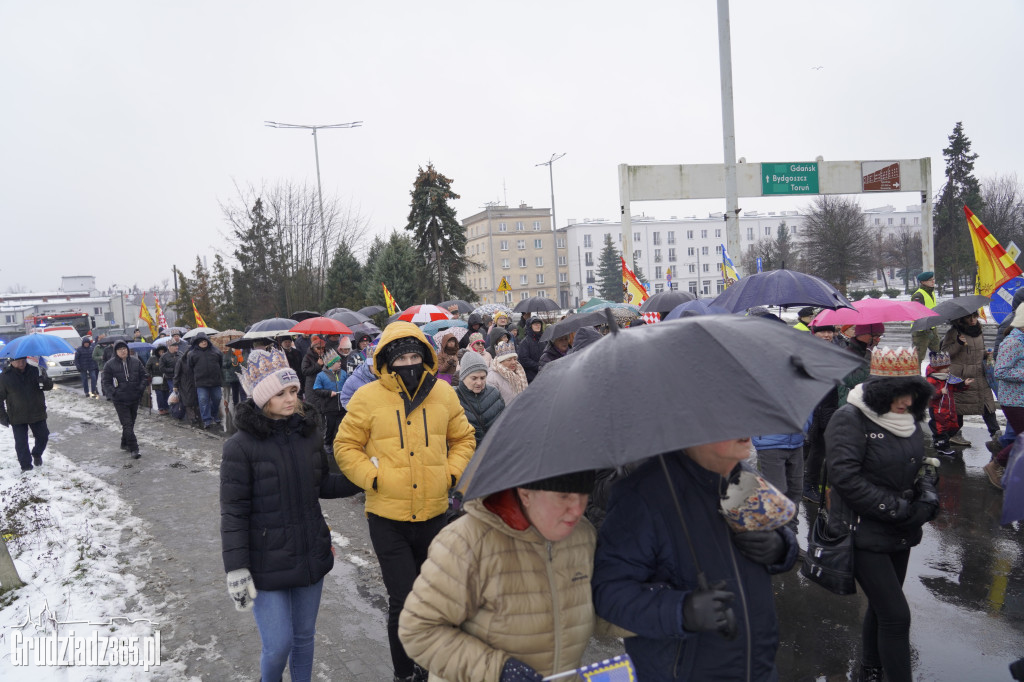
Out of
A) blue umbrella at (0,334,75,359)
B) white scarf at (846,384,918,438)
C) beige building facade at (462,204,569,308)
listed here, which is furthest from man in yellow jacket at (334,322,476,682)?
beige building facade at (462,204,569,308)

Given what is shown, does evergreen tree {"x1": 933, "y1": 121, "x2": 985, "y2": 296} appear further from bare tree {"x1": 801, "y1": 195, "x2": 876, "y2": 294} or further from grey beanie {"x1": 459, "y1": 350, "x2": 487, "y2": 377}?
grey beanie {"x1": 459, "y1": 350, "x2": 487, "y2": 377}

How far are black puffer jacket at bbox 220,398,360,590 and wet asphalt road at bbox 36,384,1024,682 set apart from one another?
4.12 ft

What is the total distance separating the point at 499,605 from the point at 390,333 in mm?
2367

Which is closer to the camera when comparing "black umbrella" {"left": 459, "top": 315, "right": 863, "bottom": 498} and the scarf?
"black umbrella" {"left": 459, "top": 315, "right": 863, "bottom": 498}

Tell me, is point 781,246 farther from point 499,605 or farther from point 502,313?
point 499,605

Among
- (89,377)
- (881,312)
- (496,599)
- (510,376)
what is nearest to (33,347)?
(510,376)

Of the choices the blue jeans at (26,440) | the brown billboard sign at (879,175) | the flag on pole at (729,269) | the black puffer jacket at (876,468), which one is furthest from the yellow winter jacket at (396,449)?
the brown billboard sign at (879,175)

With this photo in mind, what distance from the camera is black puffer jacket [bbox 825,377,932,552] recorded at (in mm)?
3535

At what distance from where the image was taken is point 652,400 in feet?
5.98

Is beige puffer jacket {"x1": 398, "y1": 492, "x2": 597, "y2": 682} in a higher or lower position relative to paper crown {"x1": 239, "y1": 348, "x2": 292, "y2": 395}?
lower

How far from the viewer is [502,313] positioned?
11609 millimetres

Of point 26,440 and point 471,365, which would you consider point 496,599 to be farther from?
point 26,440

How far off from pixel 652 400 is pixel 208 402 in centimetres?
1446

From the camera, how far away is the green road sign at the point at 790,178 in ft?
72.6
